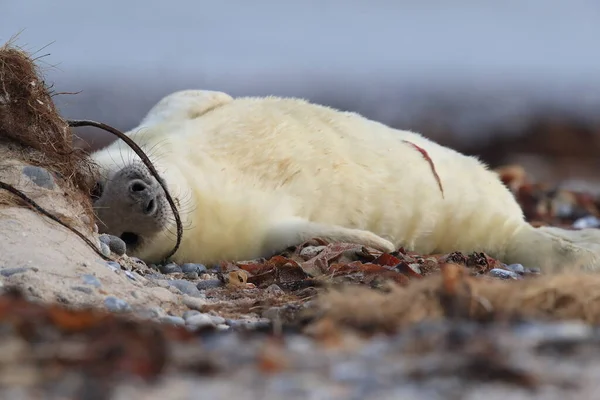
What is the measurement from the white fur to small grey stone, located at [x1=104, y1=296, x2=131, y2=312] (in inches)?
59.8

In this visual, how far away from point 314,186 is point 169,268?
1.11 meters

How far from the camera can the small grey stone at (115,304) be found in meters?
3.79

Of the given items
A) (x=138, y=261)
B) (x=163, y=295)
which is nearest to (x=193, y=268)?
(x=138, y=261)

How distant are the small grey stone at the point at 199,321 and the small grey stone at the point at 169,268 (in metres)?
1.27

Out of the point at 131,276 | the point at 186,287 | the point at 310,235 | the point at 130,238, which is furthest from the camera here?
the point at 310,235

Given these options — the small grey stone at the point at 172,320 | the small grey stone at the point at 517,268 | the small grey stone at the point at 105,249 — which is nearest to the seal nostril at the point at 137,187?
the small grey stone at the point at 105,249

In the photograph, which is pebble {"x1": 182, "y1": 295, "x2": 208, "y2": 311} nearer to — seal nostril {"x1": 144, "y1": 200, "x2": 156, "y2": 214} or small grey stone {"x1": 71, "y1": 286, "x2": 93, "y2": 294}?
small grey stone {"x1": 71, "y1": 286, "x2": 93, "y2": 294}

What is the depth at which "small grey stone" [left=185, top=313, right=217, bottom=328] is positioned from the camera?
12.8 feet

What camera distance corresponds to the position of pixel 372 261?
5207 mm

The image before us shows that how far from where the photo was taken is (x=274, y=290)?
4660 millimetres

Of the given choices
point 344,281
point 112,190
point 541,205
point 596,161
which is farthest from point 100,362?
point 596,161

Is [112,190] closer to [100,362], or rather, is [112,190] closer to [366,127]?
[366,127]

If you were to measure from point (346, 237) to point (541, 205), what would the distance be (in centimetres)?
424

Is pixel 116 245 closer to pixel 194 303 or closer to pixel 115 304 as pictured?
pixel 194 303
